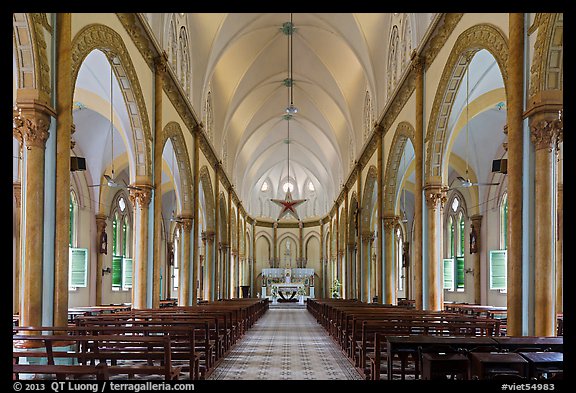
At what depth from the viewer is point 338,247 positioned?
39438 mm

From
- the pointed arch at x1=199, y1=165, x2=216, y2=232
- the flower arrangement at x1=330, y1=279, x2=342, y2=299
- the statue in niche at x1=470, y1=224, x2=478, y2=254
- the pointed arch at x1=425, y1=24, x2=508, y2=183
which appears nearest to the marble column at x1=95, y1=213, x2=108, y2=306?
the pointed arch at x1=199, y1=165, x2=216, y2=232

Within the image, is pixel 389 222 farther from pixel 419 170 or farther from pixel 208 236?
pixel 208 236

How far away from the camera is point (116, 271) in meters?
28.8

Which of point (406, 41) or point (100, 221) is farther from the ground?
point (406, 41)

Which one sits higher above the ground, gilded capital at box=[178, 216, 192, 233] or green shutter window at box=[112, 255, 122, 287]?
gilded capital at box=[178, 216, 192, 233]

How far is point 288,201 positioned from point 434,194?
26.8 metres

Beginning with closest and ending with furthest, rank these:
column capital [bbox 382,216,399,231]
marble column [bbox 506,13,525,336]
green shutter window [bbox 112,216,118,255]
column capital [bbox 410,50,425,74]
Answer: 1. marble column [bbox 506,13,525,336]
2. column capital [bbox 410,50,425,74]
3. column capital [bbox 382,216,399,231]
4. green shutter window [bbox 112,216,118,255]

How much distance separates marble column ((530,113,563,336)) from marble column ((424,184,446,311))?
635 centimetres

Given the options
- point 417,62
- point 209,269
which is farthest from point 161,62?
point 209,269

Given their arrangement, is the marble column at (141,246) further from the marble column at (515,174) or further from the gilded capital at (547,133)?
the gilded capital at (547,133)

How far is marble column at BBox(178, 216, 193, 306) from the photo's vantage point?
21281 millimetres

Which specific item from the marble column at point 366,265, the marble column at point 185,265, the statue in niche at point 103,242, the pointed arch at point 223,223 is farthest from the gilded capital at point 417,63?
the pointed arch at point 223,223

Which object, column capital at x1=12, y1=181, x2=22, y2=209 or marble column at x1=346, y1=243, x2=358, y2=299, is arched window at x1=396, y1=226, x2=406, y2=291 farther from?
column capital at x1=12, y1=181, x2=22, y2=209
